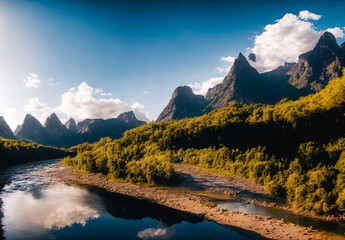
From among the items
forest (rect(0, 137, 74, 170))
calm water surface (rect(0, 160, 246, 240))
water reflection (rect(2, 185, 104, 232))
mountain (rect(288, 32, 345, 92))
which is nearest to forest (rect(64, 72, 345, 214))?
water reflection (rect(2, 185, 104, 232))

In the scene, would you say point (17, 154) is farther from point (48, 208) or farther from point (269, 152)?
point (269, 152)

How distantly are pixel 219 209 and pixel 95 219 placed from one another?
1529 centimetres

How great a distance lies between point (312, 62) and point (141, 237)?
22052 centimetres

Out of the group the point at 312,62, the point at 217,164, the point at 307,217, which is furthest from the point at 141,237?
the point at 312,62

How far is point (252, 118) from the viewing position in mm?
60906

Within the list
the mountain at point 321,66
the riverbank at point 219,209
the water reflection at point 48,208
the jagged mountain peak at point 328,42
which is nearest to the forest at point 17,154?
the water reflection at point 48,208

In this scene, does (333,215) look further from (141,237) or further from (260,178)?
(141,237)

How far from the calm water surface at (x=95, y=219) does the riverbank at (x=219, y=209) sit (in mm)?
1438

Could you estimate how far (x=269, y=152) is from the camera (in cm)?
4897

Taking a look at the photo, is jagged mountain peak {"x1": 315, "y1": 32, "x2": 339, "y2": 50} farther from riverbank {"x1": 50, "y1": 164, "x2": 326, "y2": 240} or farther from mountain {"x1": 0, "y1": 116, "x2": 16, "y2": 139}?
mountain {"x1": 0, "y1": 116, "x2": 16, "y2": 139}

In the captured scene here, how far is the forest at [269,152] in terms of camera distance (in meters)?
22.5

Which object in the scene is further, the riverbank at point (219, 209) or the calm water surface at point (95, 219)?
the calm water surface at point (95, 219)

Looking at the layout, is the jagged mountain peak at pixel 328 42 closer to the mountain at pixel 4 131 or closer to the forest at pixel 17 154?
the forest at pixel 17 154

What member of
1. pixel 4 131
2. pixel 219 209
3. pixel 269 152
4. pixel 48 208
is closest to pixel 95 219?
pixel 48 208
